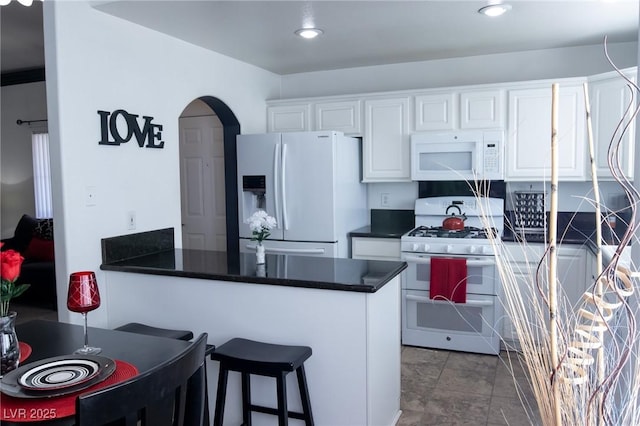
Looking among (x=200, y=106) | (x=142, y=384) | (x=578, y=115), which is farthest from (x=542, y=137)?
(x=142, y=384)

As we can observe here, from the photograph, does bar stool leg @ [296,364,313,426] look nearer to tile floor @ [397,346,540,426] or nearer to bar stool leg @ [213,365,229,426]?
bar stool leg @ [213,365,229,426]

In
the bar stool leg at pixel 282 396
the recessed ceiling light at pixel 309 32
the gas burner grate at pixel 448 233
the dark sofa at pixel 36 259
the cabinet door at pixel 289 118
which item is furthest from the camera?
the dark sofa at pixel 36 259

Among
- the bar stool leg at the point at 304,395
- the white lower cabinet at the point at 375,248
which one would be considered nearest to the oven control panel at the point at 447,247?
the white lower cabinet at the point at 375,248

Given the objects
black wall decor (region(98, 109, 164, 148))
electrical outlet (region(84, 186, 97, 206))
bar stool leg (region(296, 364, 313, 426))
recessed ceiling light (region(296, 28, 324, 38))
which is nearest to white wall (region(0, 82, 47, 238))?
black wall decor (region(98, 109, 164, 148))

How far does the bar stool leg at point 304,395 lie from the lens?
236 centimetres

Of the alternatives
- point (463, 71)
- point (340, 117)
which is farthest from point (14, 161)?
point (463, 71)

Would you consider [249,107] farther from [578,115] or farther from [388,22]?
[578,115]

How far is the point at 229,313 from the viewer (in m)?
2.64

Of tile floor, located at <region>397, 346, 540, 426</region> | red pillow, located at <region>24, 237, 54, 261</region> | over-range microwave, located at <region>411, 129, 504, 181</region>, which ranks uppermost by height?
over-range microwave, located at <region>411, 129, 504, 181</region>

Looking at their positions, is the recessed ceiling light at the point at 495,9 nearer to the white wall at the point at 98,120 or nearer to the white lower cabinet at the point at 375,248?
the white lower cabinet at the point at 375,248

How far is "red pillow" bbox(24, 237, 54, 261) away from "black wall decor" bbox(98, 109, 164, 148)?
2888 millimetres

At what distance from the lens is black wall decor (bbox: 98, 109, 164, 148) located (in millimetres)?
2951

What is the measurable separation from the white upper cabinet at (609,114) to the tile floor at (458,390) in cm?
161

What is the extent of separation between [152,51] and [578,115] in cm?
310
